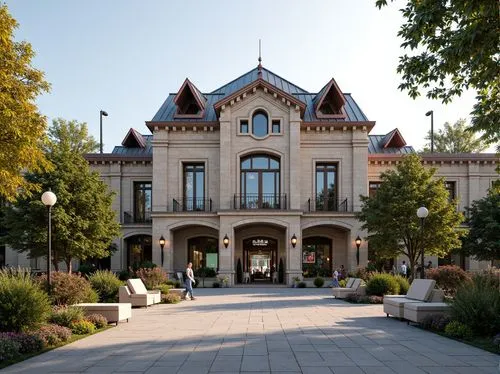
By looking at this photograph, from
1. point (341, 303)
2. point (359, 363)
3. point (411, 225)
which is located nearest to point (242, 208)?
point (411, 225)

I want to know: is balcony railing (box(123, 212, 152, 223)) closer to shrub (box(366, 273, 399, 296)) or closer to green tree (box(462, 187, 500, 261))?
shrub (box(366, 273, 399, 296))

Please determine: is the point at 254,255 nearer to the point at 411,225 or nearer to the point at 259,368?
the point at 411,225

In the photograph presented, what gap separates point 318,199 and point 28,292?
22072mm

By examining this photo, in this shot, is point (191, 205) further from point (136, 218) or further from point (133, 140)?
point (133, 140)

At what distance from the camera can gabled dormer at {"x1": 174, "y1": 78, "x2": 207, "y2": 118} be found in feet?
101

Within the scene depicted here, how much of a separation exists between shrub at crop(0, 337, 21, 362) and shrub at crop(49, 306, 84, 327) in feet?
8.51

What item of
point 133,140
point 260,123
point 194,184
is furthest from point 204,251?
point 133,140

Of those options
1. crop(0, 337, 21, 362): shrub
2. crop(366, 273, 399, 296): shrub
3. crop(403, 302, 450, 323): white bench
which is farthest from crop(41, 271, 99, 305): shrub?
crop(366, 273, 399, 296): shrub

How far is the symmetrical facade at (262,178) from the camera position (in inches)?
1147

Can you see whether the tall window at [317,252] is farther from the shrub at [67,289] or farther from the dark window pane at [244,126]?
the shrub at [67,289]

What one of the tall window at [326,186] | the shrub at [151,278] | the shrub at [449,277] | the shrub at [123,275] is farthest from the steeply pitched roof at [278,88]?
the shrub at [449,277]

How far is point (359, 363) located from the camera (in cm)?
781

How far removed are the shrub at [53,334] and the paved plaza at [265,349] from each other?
1.23 ft

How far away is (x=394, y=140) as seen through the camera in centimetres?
3444
